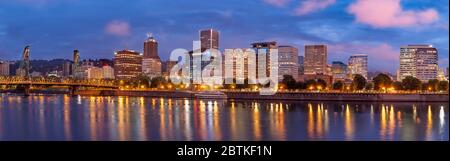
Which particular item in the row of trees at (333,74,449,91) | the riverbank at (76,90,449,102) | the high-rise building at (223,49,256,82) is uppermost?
the high-rise building at (223,49,256,82)

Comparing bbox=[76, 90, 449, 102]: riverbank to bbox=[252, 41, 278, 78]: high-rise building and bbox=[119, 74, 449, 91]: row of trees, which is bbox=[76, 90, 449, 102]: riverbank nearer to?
bbox=[119, 74, 449, 91]: row of trees

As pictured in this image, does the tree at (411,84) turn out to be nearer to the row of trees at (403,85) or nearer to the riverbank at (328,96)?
the row of trees at (403,85)

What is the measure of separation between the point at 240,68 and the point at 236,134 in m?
150

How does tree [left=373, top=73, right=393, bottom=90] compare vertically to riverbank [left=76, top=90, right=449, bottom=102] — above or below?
above

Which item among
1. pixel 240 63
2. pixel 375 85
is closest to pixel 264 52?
pixel 240 63

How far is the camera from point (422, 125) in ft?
119

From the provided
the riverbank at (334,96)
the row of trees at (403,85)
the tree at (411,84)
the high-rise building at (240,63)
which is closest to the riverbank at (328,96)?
the riverbank at (334,96)

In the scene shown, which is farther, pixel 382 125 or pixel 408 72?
pixel 408 72

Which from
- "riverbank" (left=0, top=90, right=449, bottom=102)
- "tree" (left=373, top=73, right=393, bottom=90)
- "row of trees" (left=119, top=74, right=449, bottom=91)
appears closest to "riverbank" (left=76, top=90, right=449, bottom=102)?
"riverbank" (left=0, top=90, right=449, bottom=102)

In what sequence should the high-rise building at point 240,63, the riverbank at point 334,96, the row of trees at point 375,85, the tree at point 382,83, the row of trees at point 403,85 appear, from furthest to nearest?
the high-rise building at point 240,63 < the tree at point 382,83 < the row of trees at point 375,85 < the row of trees at point 403,85 < the riverbank at point 334,96

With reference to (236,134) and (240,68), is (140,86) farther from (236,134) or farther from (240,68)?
(236,134)

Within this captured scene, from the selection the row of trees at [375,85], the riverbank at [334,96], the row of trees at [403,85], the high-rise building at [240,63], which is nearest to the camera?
the riverbank at [334,96]

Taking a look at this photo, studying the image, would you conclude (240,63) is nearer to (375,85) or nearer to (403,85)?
(375,85)
